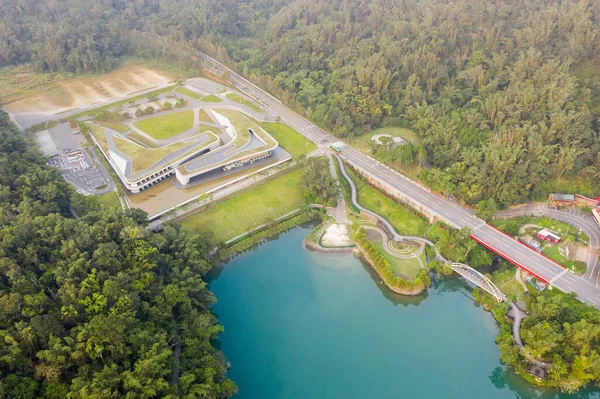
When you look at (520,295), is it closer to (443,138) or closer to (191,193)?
(443,138)

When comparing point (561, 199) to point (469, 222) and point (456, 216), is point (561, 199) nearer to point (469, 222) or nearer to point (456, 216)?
point (469, 222)

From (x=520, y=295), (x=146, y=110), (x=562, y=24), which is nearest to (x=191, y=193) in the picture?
(x=146, y=110)

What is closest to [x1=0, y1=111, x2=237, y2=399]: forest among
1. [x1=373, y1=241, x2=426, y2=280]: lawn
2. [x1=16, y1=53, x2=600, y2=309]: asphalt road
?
[x1=373, y1=241, x2=426, y2=280]: lawn

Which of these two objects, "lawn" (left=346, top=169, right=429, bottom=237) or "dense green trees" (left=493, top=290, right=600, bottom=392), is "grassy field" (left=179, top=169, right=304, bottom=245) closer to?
"lawn" (left=346, top=169, right=429, bottom=237)

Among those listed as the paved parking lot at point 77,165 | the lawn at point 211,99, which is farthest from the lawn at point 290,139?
the paved parking lot at point 77,165

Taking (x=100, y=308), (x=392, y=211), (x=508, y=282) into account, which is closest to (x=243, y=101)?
(x=392, y=211)
